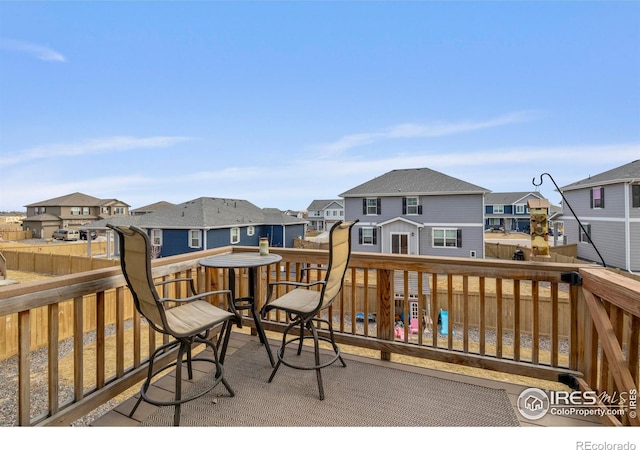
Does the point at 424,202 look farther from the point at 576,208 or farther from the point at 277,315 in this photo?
the point at 277,315

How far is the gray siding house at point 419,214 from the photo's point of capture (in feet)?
50.8

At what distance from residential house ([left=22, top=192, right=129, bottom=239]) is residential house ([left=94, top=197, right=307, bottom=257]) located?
1785 centimetres

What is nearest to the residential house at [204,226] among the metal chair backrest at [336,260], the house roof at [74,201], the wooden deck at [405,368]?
the wooden deck at [405,368]

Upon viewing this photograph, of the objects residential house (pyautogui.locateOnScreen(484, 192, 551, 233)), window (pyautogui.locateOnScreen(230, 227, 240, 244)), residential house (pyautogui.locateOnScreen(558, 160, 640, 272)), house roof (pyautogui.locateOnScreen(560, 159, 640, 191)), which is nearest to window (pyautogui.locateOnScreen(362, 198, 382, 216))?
window (pyautogui.locateOnScreen(230, 227, 240, 244))

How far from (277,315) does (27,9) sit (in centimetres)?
490

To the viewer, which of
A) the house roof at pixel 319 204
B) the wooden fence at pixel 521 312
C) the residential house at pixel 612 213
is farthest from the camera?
the house roof at pixel 319 204

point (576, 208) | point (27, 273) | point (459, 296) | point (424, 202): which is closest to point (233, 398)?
point (459, 296)

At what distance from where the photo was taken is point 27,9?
153 inches

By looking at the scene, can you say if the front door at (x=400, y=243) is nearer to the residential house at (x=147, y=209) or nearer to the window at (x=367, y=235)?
the window at (x=367, y=235)

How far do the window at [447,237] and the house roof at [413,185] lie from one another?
192cm

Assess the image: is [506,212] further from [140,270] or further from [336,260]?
[140,270]

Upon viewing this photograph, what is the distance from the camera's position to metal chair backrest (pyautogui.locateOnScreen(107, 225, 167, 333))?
1684 millimetres

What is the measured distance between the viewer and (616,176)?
12.9 m

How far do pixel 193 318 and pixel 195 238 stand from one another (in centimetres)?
1451
